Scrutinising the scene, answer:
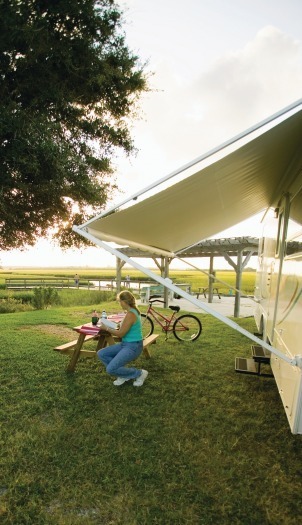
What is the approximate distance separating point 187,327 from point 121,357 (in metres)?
3.21

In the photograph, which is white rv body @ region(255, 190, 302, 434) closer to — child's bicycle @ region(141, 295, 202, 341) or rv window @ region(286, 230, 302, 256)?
rv window @ region(286, 230, 302, 256)

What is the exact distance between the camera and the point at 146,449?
2871mm

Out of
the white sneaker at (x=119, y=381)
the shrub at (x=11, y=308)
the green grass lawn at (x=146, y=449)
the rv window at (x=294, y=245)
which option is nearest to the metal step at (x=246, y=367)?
the green grass lawn at (x=146, y=449)

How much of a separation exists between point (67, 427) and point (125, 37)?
9.13 meters

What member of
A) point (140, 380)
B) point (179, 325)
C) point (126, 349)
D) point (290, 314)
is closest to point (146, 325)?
point (179, 325)

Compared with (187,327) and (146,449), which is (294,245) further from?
(187,327)

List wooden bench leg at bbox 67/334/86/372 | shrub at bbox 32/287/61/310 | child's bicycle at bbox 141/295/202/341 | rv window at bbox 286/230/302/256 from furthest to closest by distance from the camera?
shrub at bbox 32/287/61/310, child's bicycle at bbox 141/295/202/341, wooden bench leg at bbox 67/334/86/372, rv window at bbox 286/230/302/256

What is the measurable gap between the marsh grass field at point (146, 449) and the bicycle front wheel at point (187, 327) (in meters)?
2.00

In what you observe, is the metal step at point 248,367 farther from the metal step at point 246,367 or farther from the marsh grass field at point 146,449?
the marsh grass field at point 146,449

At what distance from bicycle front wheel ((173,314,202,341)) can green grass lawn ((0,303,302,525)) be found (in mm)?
2002

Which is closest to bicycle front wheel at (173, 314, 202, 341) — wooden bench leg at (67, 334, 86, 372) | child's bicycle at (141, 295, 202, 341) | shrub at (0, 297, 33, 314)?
child's bicycle at (141, 295, 202, 341)

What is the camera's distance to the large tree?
628 cm

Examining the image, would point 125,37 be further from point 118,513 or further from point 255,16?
point 118,513

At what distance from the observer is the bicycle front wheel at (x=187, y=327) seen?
23.6 ft
